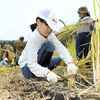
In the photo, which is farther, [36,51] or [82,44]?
[82,44]

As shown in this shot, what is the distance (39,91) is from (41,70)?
14 cm

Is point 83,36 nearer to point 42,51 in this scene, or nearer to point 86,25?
point 86,25

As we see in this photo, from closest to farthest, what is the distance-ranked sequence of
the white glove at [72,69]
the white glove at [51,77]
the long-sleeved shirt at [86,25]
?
the white glove at [51,77], the white glove at [72,69], the long-sleeved shirt at [86,25]

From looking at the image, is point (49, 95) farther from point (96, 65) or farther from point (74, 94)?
point (96, 65)

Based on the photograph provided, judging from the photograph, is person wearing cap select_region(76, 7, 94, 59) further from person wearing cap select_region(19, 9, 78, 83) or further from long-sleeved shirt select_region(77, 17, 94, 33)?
person wearing cap select_region(19, 9, 78, 83)

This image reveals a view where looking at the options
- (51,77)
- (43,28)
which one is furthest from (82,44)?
(51,77)

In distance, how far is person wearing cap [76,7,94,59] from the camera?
3135mm

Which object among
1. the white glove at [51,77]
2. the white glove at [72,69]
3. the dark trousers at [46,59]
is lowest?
the white glove at [51,77]

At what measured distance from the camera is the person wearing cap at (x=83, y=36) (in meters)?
3.13

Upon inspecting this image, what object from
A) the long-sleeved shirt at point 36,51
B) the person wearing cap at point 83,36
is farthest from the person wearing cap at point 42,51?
the person wearing cap at point 83,36

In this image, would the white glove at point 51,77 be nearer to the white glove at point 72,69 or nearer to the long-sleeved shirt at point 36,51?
the long-sleeved shirt at point 36,51

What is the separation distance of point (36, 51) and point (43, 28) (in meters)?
0.17

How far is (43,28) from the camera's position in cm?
303

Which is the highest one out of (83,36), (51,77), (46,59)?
(83,36)
